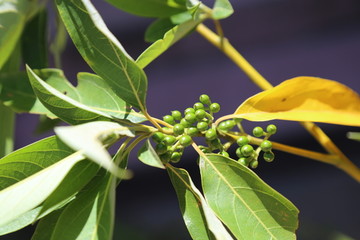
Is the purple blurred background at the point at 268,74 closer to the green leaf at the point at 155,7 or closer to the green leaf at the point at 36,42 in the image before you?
the green leaf at the point at 36,42

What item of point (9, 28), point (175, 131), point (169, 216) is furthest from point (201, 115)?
point (169, 216)

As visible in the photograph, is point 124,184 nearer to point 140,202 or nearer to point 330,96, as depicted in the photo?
point 140,202

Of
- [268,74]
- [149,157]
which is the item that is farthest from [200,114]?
[268,74]

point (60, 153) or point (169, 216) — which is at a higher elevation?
point (60, 153)

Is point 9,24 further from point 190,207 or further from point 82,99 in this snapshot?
point 190,207

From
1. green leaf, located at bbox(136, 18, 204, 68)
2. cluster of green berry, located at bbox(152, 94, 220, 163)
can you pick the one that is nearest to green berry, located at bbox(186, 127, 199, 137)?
cluster of green berry, located at bbox(152, 94, 220, 163)

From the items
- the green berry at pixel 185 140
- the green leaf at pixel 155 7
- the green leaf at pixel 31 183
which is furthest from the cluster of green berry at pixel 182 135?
the green leaf at pixel 155 7

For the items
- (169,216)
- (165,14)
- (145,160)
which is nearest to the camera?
(145,160)
